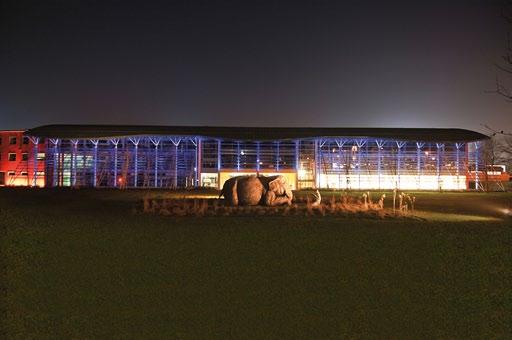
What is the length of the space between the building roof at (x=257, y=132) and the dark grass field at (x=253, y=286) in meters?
41.2

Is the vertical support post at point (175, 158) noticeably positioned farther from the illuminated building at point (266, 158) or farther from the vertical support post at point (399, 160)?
the vertical support post at point (399, 160)

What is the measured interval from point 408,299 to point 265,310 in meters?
2.50

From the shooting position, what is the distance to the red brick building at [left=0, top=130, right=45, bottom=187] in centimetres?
5866

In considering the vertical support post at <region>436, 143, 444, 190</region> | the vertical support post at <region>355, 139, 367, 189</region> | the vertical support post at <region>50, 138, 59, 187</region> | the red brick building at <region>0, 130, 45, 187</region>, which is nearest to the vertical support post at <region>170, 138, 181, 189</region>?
the vertical support post at <region>50, 138, 59, 187</region>

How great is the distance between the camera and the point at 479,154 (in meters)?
59.8

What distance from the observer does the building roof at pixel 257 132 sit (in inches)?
2108

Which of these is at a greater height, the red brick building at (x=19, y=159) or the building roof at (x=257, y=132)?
the building roof at (x=257, y=132)

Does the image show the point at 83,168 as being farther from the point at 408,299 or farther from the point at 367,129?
the point at 408,299

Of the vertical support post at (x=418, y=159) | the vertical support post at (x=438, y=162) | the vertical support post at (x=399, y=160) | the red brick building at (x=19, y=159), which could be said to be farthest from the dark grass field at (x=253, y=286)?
the red brick building at (x=19, y=159)

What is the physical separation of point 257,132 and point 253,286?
49.3 m

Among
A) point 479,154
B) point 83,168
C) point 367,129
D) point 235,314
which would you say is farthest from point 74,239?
point 479,154

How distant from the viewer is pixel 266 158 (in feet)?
184

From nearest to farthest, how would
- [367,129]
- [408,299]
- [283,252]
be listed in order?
[408,299], [283,252], [367,129]

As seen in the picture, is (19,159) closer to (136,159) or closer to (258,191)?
(136,159)
